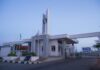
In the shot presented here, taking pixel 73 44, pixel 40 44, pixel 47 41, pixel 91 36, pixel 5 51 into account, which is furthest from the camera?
pixel 73 44

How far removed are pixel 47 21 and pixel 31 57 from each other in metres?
10.7

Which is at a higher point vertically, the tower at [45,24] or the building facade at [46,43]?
the tower at [45,24]

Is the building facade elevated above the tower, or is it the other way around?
the tower

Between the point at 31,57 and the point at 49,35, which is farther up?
the point at 49,35

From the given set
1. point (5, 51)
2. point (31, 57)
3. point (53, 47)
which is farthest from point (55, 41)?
point (5, 51)

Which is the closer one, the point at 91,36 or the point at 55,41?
the point at 91,36

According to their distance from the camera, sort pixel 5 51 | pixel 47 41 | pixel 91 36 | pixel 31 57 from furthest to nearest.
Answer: pixel 5 51
pixel 47 41
pixel 91 36
pixel 31 57

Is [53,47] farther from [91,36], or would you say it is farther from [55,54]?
[91,36]

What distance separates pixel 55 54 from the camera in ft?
117

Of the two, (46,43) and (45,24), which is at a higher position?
(45,24)

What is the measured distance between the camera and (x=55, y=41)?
1412 inches

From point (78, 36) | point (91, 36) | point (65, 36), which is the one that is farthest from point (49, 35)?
point (91, 36)

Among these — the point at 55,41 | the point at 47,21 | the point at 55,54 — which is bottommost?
the point at 55,54

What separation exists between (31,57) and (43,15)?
12.0 m
